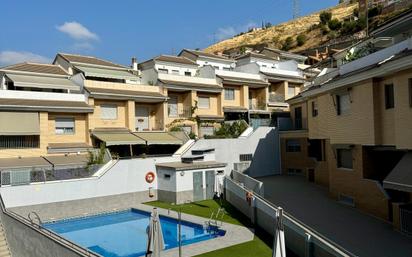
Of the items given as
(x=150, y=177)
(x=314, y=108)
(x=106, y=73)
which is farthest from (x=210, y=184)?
(x=106, y=73)

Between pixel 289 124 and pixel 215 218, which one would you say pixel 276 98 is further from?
pixel 215 218

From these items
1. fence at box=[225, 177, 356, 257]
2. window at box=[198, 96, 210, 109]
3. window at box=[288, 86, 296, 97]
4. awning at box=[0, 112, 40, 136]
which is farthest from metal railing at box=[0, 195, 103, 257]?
window at box=[288, 86, 296, 97]

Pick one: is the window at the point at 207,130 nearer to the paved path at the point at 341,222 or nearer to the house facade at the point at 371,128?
the paved path at the point at 341,222

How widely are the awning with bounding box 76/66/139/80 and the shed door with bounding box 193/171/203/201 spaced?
51.0ft

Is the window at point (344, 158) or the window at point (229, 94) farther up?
the window at point (229, 94)

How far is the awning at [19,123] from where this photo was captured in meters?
32.3

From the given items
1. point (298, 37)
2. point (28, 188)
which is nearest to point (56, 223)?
point (28, 188)

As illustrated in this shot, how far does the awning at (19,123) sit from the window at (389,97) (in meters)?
27.1

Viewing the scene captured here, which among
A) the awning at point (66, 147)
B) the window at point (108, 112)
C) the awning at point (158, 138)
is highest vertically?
the window at point (108, 112)

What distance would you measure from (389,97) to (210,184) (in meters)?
16.4

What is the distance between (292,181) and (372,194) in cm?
1413

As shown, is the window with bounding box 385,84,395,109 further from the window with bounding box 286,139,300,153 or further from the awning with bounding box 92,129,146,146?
the awning with bounding box 92,129,146,146

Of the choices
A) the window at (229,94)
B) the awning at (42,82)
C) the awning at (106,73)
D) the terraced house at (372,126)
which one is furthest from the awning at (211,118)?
the terraced house at (372,126)

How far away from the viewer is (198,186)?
32688 mm
